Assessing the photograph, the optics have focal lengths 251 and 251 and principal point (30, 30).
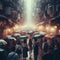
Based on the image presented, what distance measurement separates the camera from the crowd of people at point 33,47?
10.2 m

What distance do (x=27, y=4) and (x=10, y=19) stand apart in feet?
3.67

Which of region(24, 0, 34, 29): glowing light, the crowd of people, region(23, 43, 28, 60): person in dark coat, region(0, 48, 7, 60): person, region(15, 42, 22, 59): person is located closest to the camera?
region(0, 48, 7, 60): person

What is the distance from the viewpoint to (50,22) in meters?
10.7

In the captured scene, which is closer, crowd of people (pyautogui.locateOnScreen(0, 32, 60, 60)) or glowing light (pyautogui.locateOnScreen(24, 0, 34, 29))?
crowd of people (pyautogui.locateOnScreen(0, 32, 60, 60))

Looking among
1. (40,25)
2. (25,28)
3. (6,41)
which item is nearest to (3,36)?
(6,41)

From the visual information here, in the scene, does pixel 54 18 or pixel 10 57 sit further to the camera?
pixel 54 18

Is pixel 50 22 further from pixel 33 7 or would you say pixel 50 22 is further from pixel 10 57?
pixel 10 57

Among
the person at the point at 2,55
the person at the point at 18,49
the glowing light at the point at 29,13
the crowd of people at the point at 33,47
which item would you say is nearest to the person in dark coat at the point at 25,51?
the crowd of people at the point at 33,47

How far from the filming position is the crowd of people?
10.2 metres

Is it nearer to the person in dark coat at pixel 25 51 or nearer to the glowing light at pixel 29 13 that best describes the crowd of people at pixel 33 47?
the person in dark coat at pixel 25 51

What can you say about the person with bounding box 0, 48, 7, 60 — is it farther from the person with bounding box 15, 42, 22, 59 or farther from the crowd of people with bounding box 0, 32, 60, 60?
the person with bounding box 15, 42, 22, 59

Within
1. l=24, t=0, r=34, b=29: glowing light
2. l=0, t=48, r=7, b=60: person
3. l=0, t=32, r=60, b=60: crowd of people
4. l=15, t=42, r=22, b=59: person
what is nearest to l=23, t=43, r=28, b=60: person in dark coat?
l=0, t=32, r=60, b=60: crowd of people

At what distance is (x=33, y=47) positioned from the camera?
1097 cm

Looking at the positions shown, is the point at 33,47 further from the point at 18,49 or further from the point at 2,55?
the point at 2,55
